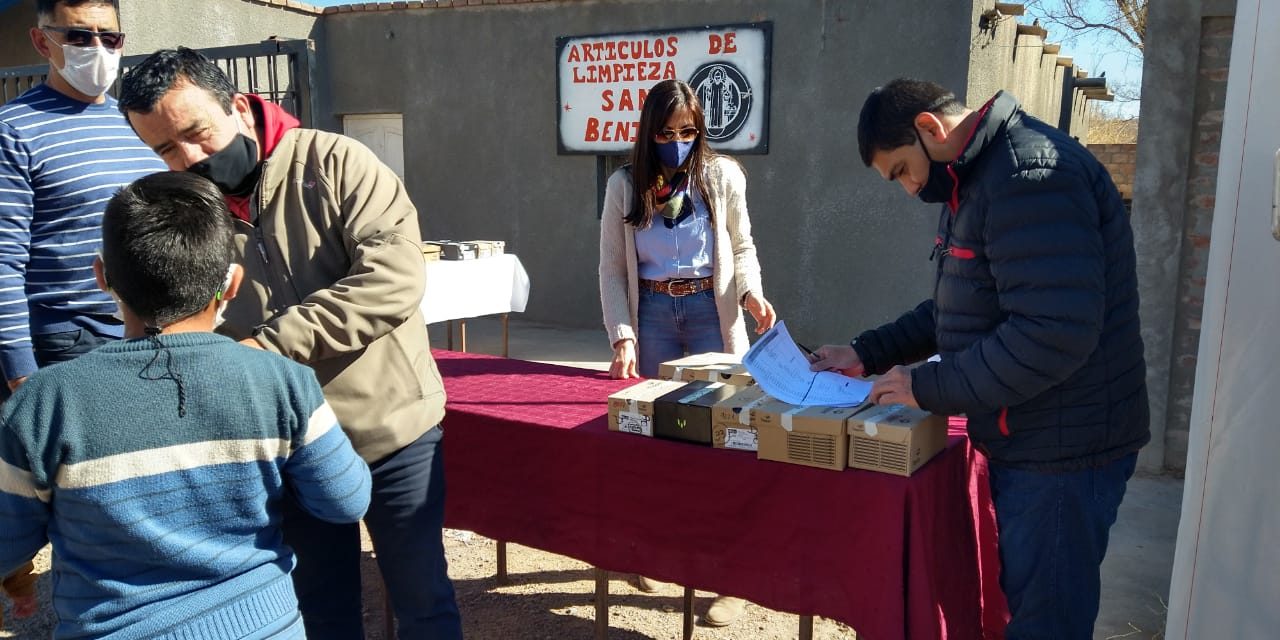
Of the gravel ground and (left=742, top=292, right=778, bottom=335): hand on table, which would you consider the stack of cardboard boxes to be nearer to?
(left=742, top=292, right=778, bottom=335): hand on table

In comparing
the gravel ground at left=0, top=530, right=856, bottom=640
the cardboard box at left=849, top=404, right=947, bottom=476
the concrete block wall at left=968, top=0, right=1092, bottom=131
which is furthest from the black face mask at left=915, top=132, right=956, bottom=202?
the concrete block wall at left=968, top=0, right=1092, bottom=131

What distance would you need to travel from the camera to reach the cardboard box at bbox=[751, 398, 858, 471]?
1.92 meters

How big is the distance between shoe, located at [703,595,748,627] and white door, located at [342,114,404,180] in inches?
307

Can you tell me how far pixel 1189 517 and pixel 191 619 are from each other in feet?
5.02

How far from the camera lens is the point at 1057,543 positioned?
5.96 ft

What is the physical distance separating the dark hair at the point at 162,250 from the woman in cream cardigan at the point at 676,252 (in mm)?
1613

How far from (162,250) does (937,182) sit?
1488 millimetres

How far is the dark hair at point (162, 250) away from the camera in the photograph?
137cm

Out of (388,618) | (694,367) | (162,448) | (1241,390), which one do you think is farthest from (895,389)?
(388,618)

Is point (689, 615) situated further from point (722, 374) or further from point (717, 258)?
point (717, 258)

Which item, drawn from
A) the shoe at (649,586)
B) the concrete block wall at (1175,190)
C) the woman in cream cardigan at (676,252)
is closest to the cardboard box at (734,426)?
the woman in cream cardigan at (676,252)

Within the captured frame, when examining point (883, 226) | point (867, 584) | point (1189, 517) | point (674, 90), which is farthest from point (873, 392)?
point (883, 226)

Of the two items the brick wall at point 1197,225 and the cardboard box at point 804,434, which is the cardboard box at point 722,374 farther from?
the brick wall at point 1197,225

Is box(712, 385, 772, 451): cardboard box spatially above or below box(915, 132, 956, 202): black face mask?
below
